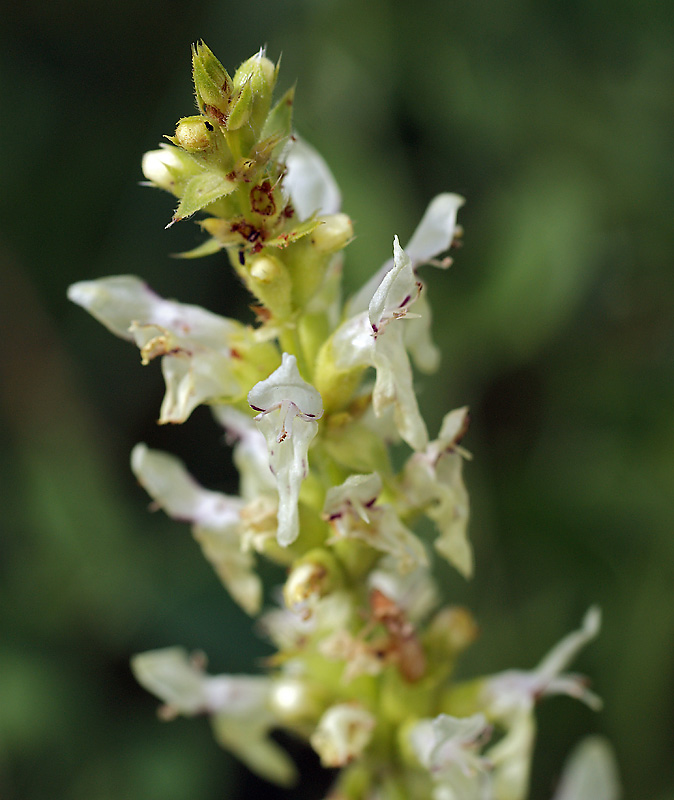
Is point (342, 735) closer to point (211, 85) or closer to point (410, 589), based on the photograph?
point (410, 589)

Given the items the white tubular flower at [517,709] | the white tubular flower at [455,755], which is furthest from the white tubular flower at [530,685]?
the white tubular flower at [455,755]

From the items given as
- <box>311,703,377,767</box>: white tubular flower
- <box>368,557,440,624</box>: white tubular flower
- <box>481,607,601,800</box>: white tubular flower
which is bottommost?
<box>481,607,601,800</box>: white tubular flower

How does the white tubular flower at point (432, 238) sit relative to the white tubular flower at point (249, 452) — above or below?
above

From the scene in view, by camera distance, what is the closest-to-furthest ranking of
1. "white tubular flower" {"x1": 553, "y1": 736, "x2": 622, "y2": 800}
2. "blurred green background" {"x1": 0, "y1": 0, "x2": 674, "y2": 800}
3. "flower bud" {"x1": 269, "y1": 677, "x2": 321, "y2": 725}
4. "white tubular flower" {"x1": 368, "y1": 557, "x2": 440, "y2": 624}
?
1. "flower bud" {"x1": 269, "y1": 677, "x2": 321, "y2": 725}
2. "white tubular flower" {"x1": 368, "y1": 557, "x2": 440, "y2": 624}
3. "white tubular flower" {"x1": 553, "y1": 736, "x2": 622, "y2": 800}
4. "blurred green background" {"x1": 0, "y1": 0, "x2": 674, "y2": 800}

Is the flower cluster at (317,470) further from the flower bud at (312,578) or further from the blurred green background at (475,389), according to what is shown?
the blurred green background at (475,389)

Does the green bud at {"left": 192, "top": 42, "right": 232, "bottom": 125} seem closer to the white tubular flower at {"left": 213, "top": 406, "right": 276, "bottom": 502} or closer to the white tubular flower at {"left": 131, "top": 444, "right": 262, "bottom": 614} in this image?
the white tubular flower at {"left": 213, "top": 406, "right": 276, "bottom": 502}

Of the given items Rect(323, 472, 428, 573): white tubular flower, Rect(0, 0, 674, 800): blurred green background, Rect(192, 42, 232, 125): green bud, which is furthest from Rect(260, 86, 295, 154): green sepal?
Rect(0, 0, 674, 800): blurred green background

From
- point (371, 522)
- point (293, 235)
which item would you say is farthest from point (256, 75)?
point (371, 522)
